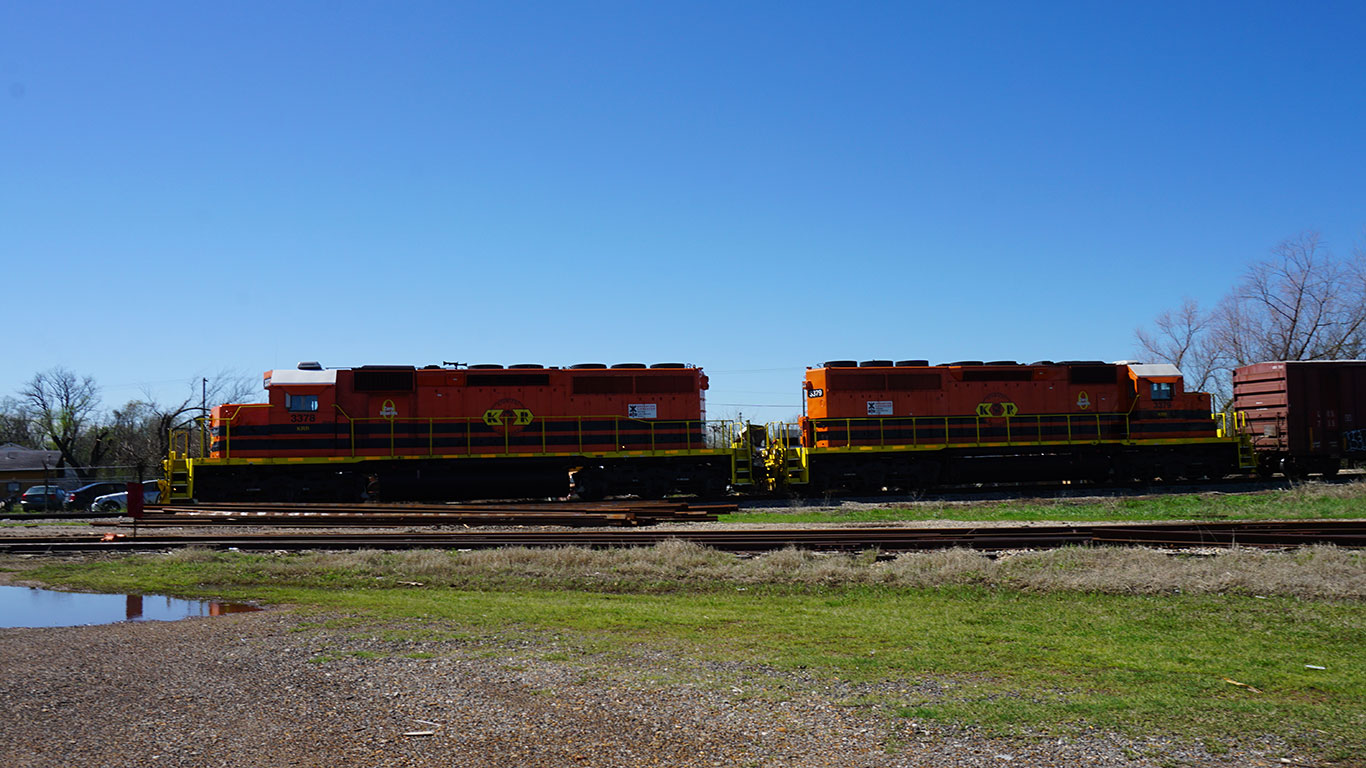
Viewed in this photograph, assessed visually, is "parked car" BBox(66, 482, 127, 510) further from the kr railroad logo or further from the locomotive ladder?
the kr railroad logo

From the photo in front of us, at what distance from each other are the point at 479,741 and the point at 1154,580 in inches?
328

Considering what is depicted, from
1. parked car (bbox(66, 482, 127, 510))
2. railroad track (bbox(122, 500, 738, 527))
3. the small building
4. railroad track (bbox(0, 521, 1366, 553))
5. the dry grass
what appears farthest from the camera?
the small building

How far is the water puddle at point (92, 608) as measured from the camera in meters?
9.59

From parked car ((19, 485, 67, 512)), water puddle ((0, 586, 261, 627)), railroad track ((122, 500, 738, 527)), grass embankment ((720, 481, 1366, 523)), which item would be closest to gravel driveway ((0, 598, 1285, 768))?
water puddle ((0, 586, 261, 627))

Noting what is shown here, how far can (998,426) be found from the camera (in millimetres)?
27344

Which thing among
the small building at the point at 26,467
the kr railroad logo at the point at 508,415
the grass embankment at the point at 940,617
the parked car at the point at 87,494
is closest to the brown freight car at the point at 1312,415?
the grass embankment at the point at 940,617

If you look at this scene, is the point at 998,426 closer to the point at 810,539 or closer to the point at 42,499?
the point at 810,539

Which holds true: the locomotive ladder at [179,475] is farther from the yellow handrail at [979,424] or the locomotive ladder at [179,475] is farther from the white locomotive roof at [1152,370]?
the white locomotive roof at [1152,370]

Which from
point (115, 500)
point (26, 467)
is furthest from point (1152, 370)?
Result: point (26, 467)

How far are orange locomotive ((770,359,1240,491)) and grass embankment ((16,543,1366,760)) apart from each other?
45.8ft

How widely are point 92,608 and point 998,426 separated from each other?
2277 cm

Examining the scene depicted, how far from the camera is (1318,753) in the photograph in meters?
4.99

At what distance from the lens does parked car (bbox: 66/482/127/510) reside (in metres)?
30.4

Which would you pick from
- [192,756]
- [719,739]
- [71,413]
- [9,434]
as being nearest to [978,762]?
[719,739]
